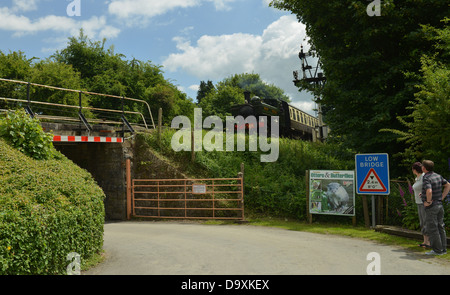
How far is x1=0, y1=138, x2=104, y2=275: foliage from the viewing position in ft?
16.3

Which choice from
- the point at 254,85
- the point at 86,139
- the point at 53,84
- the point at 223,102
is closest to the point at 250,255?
A: the point at 86,139

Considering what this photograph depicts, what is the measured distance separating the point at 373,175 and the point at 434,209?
3783 millimetres

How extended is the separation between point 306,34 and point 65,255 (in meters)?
13.7

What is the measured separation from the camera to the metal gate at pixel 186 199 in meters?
14.2

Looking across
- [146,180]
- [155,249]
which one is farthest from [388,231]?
[146,180]

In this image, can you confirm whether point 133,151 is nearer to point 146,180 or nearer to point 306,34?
point 146,180

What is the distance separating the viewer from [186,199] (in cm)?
1458

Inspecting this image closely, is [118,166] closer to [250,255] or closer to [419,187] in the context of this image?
[250,255]

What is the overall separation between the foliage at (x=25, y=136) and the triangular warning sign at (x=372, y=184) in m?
9.04

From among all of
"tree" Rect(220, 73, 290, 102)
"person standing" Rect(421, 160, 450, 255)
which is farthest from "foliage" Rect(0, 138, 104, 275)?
"tree" Rect(220, 73, 290, 102)

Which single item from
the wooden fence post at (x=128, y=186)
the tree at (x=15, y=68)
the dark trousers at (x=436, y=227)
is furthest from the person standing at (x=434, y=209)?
the tree at (x=15, y=68)

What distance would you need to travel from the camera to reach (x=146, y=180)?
15234 millimetres

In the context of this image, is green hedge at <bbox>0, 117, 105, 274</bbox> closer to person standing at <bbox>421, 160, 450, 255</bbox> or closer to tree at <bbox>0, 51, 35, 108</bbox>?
person standing at <bbox>421, 160, 450, 255</bbox>

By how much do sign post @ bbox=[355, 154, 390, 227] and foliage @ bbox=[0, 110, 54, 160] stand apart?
8942mm
